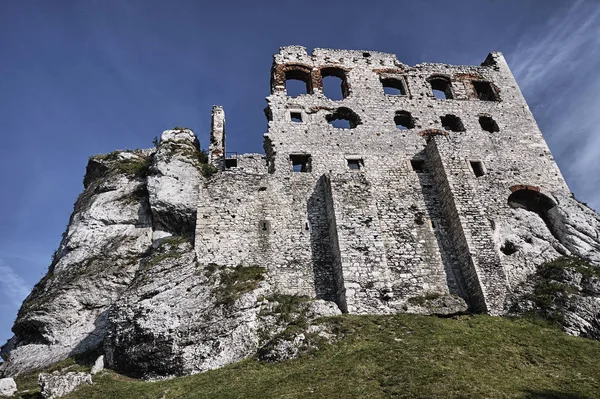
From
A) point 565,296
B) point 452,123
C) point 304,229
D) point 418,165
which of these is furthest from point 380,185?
point 565,296

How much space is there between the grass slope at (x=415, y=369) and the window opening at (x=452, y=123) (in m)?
12.4

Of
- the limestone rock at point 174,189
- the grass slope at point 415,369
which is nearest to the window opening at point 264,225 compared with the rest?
the limestone rock at point 174,189

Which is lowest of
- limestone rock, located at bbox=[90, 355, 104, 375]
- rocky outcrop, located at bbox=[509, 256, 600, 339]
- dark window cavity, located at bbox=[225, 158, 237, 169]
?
limestone rock, located at bbox=[90, 355, 104, 375]

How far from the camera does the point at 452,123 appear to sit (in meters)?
25.5

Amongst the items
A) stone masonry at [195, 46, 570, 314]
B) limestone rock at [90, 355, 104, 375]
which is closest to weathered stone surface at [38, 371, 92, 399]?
limestone rock at [90, 355, 104, 375]

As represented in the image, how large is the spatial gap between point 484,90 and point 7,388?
91.9 feet

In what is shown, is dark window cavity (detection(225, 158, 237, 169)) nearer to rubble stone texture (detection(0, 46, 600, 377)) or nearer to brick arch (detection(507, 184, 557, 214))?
rubble stone texture (detection(0, 46, 600, 377))

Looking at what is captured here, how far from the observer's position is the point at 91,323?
59.6 feet

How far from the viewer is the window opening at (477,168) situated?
22281mm

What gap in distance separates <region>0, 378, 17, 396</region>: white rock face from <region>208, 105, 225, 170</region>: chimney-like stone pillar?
1279 centimetres

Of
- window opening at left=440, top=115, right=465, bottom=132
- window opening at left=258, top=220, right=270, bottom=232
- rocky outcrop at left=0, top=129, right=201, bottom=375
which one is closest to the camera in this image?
rocky outcrop at left=0, top=129, right=201, bottom=375

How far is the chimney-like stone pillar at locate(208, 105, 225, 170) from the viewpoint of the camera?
23.8 m

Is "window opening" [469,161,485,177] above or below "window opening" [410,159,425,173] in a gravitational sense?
below

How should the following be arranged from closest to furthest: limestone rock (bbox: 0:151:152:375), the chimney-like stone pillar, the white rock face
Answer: the white rock face → limestone rock (bbox: 0:151:152:375) → the chimney-like stone pillar
